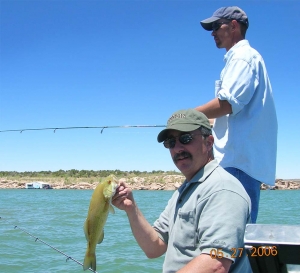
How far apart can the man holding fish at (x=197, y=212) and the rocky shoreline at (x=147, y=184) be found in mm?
52640

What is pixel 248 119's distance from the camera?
323 centimetres

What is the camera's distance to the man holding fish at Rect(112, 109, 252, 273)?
2205mm

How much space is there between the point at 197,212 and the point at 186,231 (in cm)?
16

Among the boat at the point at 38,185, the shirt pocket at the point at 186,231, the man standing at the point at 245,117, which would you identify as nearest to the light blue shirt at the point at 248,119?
the man standing at the point at 245,117

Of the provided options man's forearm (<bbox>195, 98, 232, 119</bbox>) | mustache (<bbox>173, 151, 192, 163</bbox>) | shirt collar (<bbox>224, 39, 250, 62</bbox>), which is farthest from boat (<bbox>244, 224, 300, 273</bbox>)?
shirt collar (<bbox>224, 39, 250, 62</bbox>)

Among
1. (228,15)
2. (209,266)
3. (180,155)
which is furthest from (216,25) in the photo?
(209,266)

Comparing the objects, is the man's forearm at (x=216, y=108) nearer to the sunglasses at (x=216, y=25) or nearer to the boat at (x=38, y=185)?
the sunglasses at (x=216, y=25)

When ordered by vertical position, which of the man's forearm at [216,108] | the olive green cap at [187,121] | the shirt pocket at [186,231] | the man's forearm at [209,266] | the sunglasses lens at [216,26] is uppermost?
the sunglasses lens at [216,26]

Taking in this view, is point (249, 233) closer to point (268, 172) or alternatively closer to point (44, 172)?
point (268, 172)

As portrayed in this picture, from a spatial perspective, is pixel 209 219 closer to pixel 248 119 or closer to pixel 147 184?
pixel 248 119

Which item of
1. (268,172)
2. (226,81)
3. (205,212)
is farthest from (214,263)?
(226,81)

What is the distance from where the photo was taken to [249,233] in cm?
191

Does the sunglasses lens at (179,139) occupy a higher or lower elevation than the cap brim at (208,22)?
lower

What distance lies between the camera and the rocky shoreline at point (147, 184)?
59.3m
